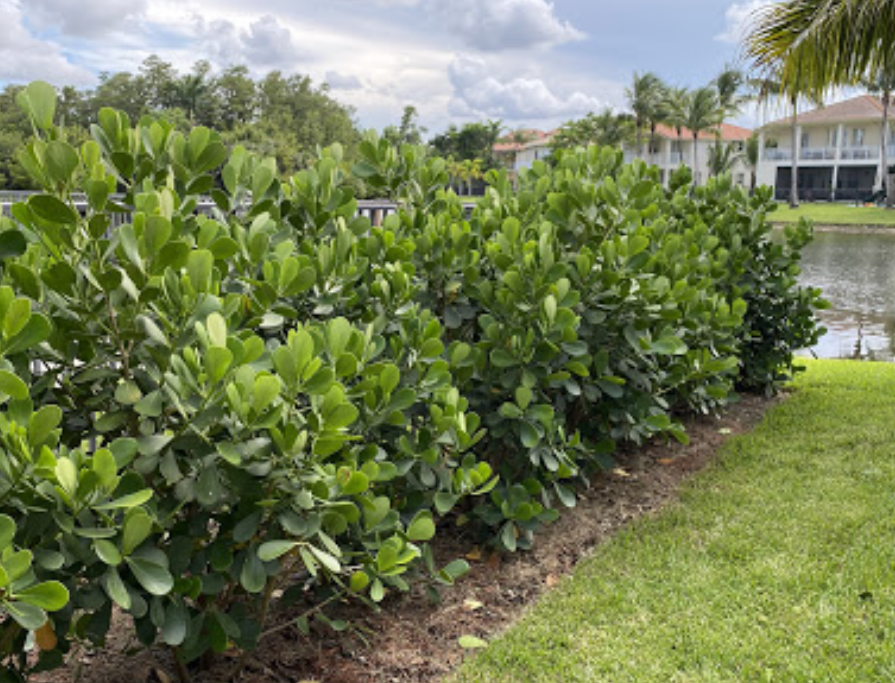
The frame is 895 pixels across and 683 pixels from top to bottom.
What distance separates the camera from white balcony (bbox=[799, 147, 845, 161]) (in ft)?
192

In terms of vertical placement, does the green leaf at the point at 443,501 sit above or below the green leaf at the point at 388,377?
below

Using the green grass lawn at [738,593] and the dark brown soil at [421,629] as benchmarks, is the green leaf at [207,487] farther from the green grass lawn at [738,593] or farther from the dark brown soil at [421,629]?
the green grass lawn at [738,593]

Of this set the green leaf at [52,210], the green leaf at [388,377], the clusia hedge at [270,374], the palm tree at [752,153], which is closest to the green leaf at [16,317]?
the clusia hedge at [270,374]

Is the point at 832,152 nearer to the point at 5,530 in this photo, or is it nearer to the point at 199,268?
the point at 199,268

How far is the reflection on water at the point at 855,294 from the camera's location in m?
12.1

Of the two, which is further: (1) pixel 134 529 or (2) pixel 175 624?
(2) pixel 175 624

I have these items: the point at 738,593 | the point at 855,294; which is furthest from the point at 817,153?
the point at 738,593

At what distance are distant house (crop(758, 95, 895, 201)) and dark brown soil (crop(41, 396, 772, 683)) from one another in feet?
187

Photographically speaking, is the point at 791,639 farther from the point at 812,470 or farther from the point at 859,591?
the point at 812,470

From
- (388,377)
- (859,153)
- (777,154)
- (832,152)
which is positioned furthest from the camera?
(777,154)

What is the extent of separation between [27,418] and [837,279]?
21.3m

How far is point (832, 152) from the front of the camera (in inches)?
2290

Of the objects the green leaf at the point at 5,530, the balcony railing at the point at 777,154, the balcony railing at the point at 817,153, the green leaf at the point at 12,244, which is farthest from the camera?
the balcony railing at the point at 777,154

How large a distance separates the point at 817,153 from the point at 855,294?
154 feet
